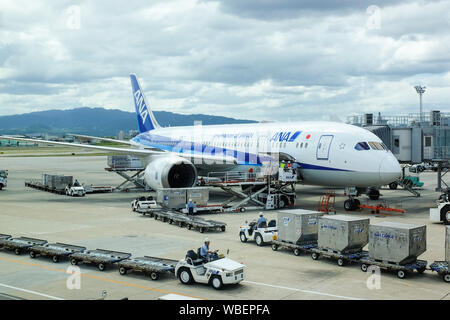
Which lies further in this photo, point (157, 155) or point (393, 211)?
point (157, 155)

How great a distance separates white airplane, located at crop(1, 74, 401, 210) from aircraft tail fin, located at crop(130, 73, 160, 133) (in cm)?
659

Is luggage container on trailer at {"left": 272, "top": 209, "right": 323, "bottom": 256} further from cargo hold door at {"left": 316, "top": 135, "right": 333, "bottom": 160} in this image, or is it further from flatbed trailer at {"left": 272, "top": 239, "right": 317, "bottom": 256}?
cargo hold door at {"left": 316, "top": 135, "right": 333, "bottom": 160}

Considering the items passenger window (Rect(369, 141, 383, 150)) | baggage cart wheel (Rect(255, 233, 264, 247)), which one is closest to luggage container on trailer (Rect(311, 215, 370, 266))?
baggage cart wheel (Rect(255, 233, 264, 247))

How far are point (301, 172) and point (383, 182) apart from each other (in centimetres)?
507

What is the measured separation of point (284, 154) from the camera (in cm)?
2916

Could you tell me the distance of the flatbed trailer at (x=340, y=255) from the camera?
15.9 meters

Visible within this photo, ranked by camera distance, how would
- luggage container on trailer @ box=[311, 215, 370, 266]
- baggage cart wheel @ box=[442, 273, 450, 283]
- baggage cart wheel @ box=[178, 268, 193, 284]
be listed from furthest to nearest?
luggage container on trailer @ box=[311, 215, 370, 266] < baggage cart wheel @ box=[442, 273, 450, 283] < baggage cart wheel @ box=[178, 268, 193, 284]

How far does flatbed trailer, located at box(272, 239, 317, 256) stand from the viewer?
1734 centimetres

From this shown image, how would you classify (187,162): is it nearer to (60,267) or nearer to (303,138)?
(303,138)

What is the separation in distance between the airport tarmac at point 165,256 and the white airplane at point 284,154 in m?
2.45

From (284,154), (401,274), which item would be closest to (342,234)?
(401,274)

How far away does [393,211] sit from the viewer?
27.0 meters

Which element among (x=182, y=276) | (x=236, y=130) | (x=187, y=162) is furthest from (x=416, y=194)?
(x=182, y=276)

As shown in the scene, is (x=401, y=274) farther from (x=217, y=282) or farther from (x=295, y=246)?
(x=217, y=282)
